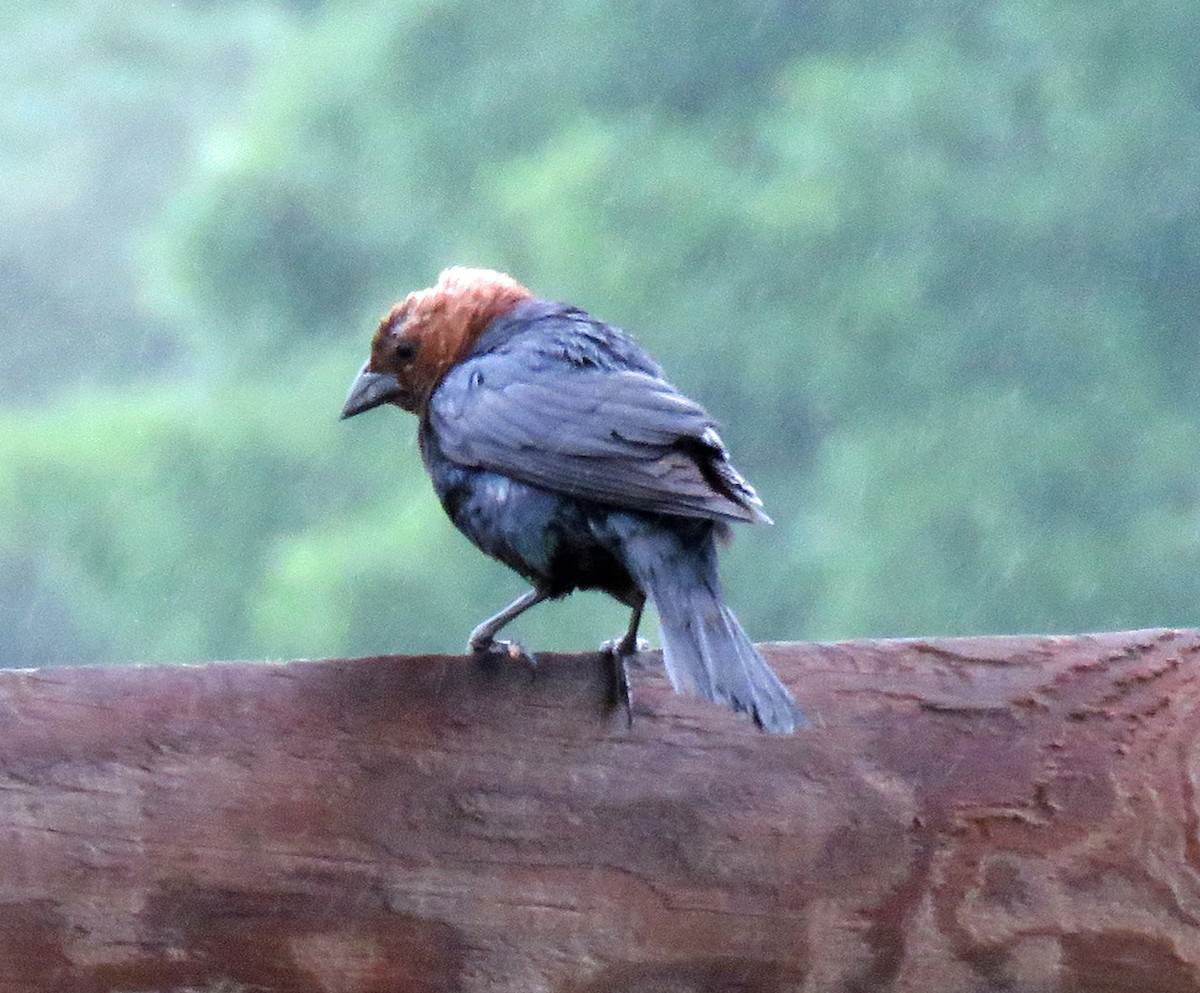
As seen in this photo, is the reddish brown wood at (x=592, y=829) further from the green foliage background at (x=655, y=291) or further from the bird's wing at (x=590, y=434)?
the green foliage background at (x=655, y=291)

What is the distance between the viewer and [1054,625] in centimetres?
405

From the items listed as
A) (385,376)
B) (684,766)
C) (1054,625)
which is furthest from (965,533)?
(684,766)

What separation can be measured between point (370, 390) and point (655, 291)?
220 cm

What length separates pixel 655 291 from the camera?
425cm

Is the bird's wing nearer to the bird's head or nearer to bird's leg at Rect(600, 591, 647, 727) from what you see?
the bird's head

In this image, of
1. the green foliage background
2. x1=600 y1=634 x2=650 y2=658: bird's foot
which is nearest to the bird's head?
x1=600 y1=634 x2=650 y2=658: bird's foot

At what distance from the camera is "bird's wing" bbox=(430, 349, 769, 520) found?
5.27 feet

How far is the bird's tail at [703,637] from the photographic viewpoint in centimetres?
123

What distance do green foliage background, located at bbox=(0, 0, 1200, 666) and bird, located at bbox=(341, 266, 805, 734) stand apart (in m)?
1.52

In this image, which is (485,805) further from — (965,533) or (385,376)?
(965,533)

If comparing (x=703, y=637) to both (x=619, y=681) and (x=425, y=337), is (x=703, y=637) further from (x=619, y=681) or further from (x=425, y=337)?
(x=425, y=337)

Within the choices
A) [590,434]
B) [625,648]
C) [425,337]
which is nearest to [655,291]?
[425,337]

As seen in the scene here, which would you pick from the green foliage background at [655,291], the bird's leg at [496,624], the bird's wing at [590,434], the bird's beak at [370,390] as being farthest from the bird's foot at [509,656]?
the green foliage background at [655,291]

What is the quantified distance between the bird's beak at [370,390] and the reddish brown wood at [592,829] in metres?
0.83
